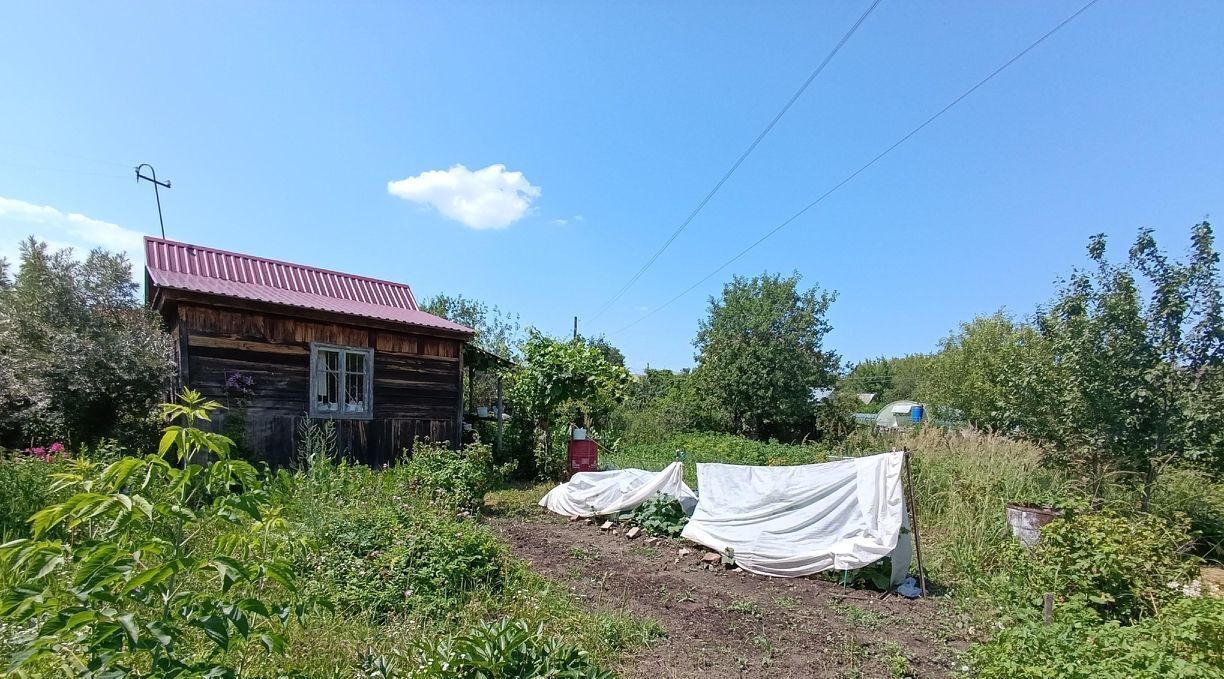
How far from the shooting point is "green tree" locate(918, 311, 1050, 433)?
9312 millimetres

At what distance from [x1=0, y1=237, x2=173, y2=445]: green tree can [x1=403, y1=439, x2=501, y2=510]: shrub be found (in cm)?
403

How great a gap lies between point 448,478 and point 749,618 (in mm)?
4525

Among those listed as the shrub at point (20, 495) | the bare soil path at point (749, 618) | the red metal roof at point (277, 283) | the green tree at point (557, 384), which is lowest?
the bare soil path at point (749, 618)

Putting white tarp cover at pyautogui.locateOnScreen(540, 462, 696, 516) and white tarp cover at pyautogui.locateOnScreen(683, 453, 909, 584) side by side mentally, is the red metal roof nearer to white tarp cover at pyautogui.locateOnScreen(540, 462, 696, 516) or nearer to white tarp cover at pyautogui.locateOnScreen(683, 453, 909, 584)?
white tarp cover at pyautogui.locateOnScreen(540, 462, 696, 516)

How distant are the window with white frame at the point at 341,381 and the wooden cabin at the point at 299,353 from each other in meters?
0.02

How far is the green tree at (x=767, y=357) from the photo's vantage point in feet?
62.1

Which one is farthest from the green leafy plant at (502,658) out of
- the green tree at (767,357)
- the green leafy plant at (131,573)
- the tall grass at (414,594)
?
the green tree at (767,357)

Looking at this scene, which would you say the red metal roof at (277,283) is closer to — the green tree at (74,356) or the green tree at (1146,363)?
the green tree at (74,356)

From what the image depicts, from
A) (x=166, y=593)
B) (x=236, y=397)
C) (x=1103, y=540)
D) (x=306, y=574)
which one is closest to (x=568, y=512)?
(x=306, y=574)

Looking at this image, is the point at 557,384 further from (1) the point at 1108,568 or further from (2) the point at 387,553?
(1) the point at 1108,568

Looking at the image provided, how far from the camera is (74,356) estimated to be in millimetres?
7742

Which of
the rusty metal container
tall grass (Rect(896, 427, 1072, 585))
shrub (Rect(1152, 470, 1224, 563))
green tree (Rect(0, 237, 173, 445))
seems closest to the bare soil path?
tall grass (Rect(896, 427, 1072, 585))

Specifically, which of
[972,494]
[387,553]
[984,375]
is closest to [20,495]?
[387,553]

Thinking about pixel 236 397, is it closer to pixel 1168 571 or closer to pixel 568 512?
pixel 568 512
